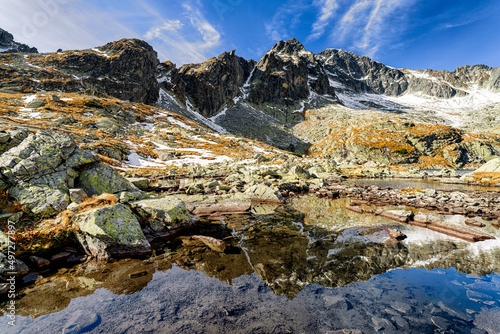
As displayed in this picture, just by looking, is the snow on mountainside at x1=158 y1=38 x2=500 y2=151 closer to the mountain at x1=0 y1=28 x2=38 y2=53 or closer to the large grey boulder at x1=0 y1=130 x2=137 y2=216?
the large grey boulder at x1=0 y1=130 x2=137 y2=216

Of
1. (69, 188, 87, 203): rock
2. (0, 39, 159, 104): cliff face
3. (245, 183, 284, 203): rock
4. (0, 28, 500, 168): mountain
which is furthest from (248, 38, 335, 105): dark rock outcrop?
(69, 188, 87, 203): rock

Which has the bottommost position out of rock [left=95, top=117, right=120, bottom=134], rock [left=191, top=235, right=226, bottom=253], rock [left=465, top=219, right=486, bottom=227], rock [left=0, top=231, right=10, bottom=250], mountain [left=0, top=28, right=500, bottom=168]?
rock [left=191, top=235, right=226, bottom=253]

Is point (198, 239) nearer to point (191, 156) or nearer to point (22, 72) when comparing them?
point (191, 156)

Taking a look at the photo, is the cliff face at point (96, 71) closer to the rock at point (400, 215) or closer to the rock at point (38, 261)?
the rock at point (38, 261)

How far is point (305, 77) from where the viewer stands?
582ft

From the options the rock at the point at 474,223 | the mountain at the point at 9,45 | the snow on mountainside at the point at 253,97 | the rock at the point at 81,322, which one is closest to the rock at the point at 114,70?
the snow on mountainside at the point at 253,97

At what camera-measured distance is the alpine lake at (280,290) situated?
5051 millimetres

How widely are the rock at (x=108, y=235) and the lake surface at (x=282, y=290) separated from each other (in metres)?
0.60

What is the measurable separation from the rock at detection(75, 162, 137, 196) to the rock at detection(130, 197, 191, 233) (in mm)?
3352

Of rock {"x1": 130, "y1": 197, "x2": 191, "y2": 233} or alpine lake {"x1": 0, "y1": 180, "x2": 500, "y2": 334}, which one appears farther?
rock {"x1": 130, "y1": 197, "x2": 191, "y2": 233}

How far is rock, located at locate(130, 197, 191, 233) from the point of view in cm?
1078

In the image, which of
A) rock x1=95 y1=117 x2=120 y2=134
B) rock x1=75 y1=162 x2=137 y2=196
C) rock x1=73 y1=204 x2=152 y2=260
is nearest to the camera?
rock x1=73 y1=204 x2=152 y2=260

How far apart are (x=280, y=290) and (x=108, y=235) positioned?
7.13m

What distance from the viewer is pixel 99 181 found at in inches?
520
